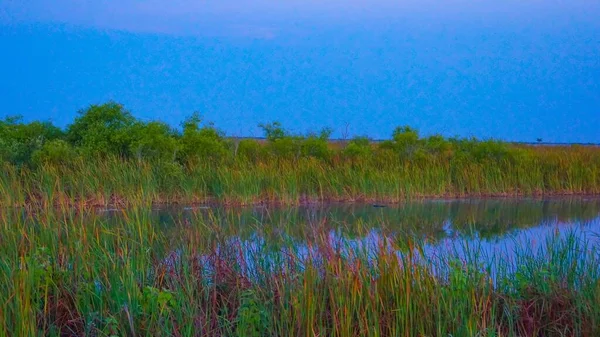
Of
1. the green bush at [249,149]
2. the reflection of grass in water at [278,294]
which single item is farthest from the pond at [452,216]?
the green bush at [249,149]

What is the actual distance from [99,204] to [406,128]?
10800mm

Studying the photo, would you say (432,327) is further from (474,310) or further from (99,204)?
(99,204)

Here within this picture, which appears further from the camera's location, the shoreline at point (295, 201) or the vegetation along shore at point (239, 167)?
→ the vegetation along shore at point (239, 167)

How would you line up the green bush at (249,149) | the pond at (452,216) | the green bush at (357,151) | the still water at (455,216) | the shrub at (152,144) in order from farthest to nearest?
the green bush at (357,151) → the green bush at (249,149) → the shrub at (152,144) → the still water at (455,216) → the pond at (452,216)

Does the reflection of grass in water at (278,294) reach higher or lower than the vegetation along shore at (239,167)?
lower

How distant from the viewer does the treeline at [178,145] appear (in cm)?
1598

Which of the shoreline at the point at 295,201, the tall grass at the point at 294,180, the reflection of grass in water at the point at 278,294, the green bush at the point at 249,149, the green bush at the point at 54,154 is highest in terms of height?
the green bush at the point at 249,149

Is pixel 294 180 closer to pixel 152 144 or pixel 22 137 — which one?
pixel 152 144

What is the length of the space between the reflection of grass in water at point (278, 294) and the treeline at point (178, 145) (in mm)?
9477

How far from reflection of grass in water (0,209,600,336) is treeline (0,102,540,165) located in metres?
9.48

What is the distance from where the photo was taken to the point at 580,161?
1970cm

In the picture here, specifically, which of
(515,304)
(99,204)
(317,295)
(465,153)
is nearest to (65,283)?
(317,295)

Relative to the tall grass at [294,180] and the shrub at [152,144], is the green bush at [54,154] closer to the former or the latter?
the tall grass at [294,180]

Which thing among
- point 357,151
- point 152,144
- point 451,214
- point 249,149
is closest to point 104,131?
point 152,144
